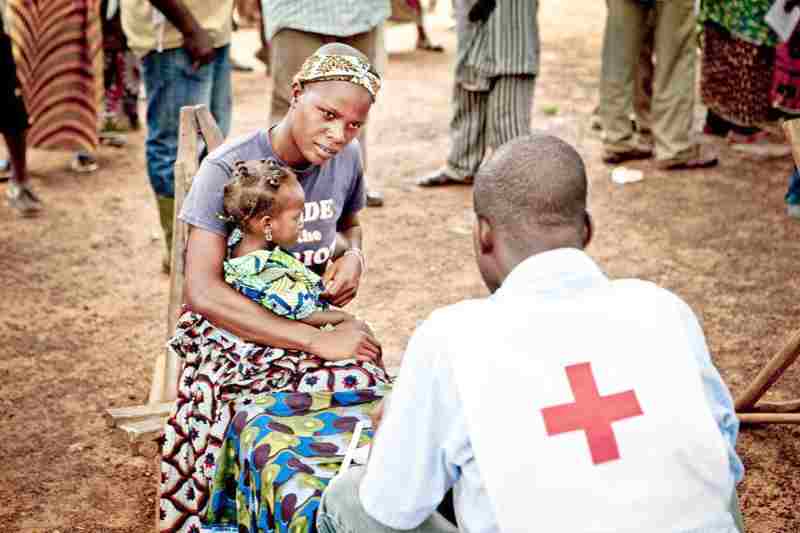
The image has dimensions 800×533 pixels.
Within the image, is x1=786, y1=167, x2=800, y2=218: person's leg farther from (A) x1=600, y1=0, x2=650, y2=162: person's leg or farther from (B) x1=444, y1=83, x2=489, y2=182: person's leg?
(B) x1=444, y1=83, x2=489, y2=182: person's leg

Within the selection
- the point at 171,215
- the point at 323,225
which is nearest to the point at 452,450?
the point at 323,225

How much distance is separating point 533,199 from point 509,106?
4.19 meters

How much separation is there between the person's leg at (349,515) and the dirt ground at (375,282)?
1.31 meters

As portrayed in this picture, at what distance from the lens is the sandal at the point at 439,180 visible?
6609 mm

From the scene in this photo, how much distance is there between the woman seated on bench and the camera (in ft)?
9.16

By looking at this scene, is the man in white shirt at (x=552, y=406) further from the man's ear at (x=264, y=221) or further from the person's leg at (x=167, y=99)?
the person's leg at (x=167, y=99)

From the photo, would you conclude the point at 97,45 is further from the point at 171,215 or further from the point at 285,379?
the point at 285,379

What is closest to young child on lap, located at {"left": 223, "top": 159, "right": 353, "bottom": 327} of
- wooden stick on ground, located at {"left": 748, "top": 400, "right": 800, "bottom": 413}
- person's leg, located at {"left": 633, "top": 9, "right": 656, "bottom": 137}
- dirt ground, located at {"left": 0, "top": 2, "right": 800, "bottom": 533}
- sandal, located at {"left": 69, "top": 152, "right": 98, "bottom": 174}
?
dirt ground, located at {"left": 0, "top": 2, "right": 800, "bottom": 533}

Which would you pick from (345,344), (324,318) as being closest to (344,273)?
(324,318)

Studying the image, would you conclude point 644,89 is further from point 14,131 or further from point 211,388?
point 211,388

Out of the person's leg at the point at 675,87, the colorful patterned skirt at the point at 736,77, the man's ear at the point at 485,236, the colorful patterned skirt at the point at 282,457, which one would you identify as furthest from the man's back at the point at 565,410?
the colorful patterned skirt at the point at 736,77

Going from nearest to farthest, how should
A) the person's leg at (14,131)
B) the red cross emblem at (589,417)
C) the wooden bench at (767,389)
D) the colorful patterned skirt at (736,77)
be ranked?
the red cross emblem at (589,417)
the wooden bench at (767,389)
the person's leg at (14,131)
the colorful patterned skirt at (736,77)

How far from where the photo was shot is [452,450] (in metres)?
1.86

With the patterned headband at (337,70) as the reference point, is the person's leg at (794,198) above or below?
below
